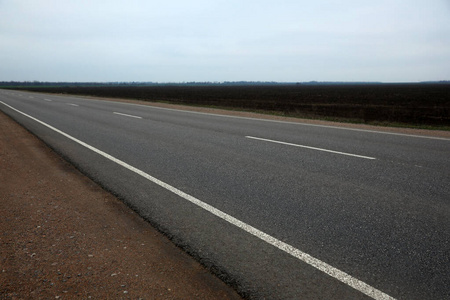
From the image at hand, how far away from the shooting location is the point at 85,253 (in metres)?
2.92

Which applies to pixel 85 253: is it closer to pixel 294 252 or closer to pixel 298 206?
pixel 294 252

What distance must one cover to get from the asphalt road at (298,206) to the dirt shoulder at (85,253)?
23 cm

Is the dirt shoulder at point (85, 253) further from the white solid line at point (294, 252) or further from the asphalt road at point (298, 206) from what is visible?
the white solid line at point (294, 252)

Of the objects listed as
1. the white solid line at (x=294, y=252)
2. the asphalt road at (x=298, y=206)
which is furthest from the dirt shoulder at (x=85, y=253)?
the white solid line at (x=294, y=252)

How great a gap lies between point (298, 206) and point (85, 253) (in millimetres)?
2418

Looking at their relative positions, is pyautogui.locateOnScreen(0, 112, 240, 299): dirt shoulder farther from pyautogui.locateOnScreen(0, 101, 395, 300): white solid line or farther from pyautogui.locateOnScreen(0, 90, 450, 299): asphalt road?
pyautogui.locateOnScreen(0, 101, 395, 300): white solid line

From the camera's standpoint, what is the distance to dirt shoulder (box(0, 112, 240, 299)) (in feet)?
7.99

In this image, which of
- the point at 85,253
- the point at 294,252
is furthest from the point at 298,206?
the point at 85,253

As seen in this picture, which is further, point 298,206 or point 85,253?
point 298,206

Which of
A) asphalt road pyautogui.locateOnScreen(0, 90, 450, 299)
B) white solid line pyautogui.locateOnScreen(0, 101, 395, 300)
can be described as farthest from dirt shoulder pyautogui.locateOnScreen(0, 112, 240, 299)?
white solid line pyautogui.locateOnScreen(0, 101, 395, 300)

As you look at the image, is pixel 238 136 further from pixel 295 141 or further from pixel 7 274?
pixel 7 274

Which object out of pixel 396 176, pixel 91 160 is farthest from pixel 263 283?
pixel 91 160

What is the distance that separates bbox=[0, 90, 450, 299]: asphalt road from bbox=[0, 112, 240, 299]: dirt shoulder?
0.23 m

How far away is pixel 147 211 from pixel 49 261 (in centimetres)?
127
